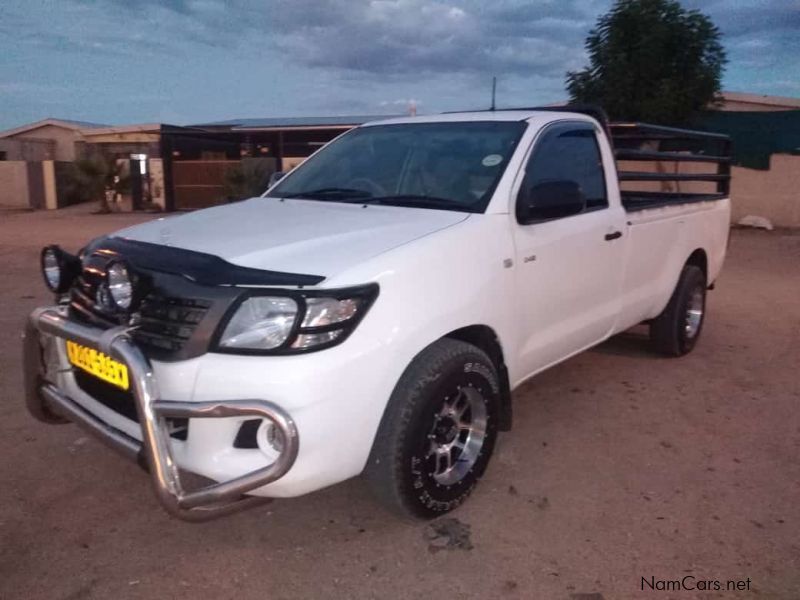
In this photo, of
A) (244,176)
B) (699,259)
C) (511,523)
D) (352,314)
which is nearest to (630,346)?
(699,259)

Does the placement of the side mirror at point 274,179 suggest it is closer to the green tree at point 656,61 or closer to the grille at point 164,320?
the grille at point 164,320

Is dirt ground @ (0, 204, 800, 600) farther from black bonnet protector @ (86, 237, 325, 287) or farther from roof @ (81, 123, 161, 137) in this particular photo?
roof @ (81, 123, 161, 137)

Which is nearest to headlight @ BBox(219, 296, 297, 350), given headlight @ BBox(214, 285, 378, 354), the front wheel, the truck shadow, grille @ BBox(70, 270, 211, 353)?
headlight @ BBox(214, 285, 378, 354)

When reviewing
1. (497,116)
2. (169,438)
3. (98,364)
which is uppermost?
(497,116)

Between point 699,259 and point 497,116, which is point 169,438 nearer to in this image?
point 497,116

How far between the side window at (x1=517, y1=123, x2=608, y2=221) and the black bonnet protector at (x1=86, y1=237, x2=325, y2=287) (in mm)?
1589

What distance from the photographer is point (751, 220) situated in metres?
15.5

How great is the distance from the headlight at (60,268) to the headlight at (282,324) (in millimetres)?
1031

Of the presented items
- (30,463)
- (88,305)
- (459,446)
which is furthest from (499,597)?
(30,463)

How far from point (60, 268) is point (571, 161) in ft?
9.19

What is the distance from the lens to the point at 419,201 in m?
3.73

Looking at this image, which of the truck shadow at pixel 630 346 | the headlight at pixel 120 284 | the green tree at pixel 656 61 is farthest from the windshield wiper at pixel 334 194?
the green tree at pixel 656 61

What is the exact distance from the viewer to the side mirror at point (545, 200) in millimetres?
3564

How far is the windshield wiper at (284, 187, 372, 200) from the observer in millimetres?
4008
